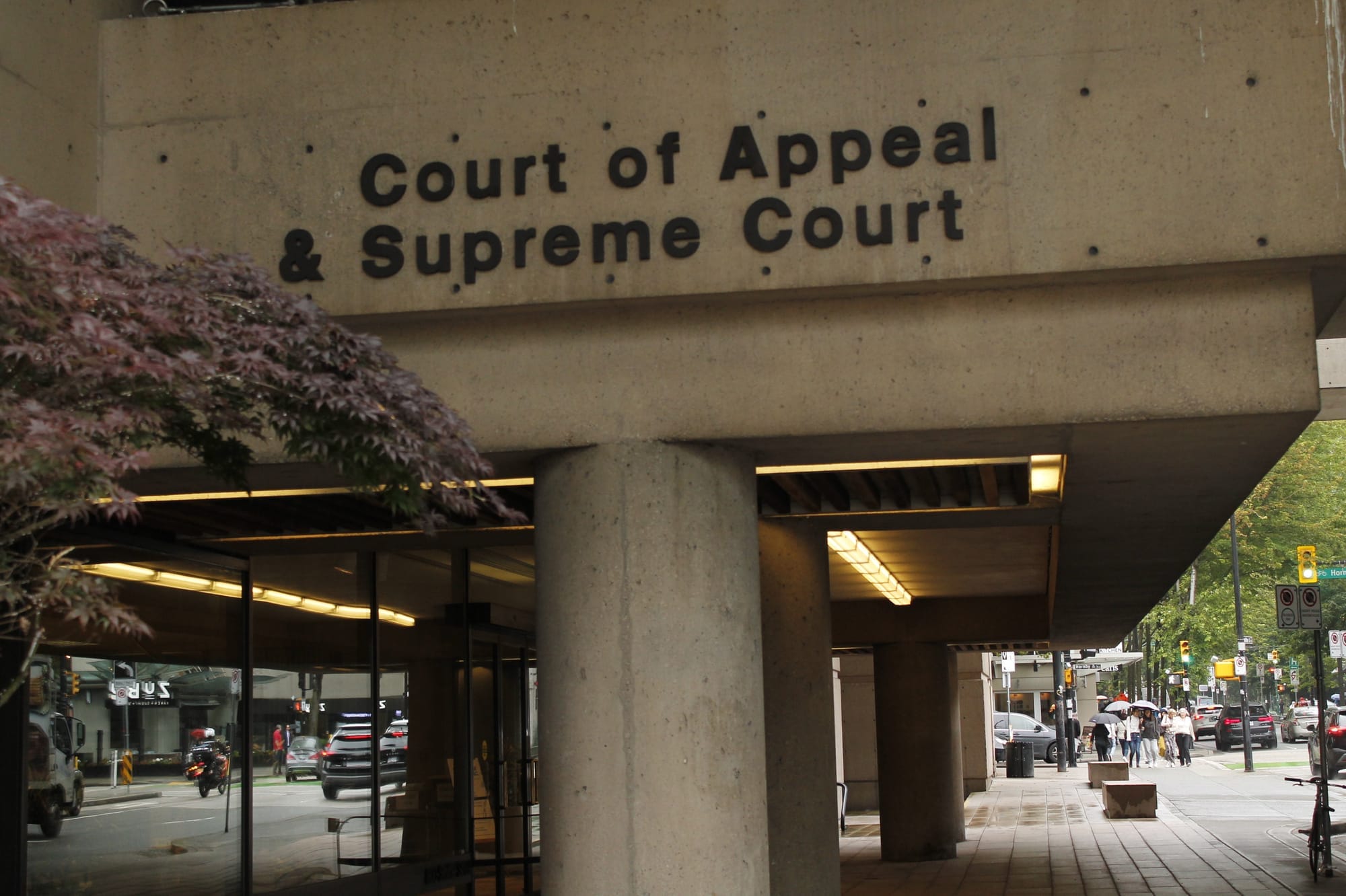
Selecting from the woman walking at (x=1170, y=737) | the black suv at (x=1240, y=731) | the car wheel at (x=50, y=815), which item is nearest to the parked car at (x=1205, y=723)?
the black suv at (x=1240, y=731)

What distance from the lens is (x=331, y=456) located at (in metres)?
5.96

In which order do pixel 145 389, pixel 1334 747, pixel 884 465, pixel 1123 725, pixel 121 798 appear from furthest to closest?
pixel 1123 725 → pixel 1334 747 → pixel 121 798 → pixel 884 465 → pixel 145 389

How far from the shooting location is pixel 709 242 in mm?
8523

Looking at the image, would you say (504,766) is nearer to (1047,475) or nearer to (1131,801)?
(1047,475)

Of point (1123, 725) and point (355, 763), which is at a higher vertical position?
point (355, 763)

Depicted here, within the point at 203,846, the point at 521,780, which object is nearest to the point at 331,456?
the point at 203,846

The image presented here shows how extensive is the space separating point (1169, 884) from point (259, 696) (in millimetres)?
9806

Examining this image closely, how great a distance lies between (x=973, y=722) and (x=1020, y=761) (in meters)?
5.77

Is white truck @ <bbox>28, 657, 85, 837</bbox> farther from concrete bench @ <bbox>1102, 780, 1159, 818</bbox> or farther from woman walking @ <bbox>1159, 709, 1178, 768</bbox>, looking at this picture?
woman walking @ <bbox>1159, 709, 1178, 768</bbox>

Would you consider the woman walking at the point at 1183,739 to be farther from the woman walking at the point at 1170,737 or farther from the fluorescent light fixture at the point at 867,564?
the fluorescent light fixture at the point at 867,564

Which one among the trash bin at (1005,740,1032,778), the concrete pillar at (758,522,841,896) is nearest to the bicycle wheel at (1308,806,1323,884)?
the concrete pillar at (758,522,841,896)

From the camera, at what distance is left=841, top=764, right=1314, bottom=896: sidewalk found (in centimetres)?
1630

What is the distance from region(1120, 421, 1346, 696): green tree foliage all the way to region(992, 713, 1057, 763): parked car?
6.67m

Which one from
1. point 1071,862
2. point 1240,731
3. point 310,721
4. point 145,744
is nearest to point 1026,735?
point 1240,731
